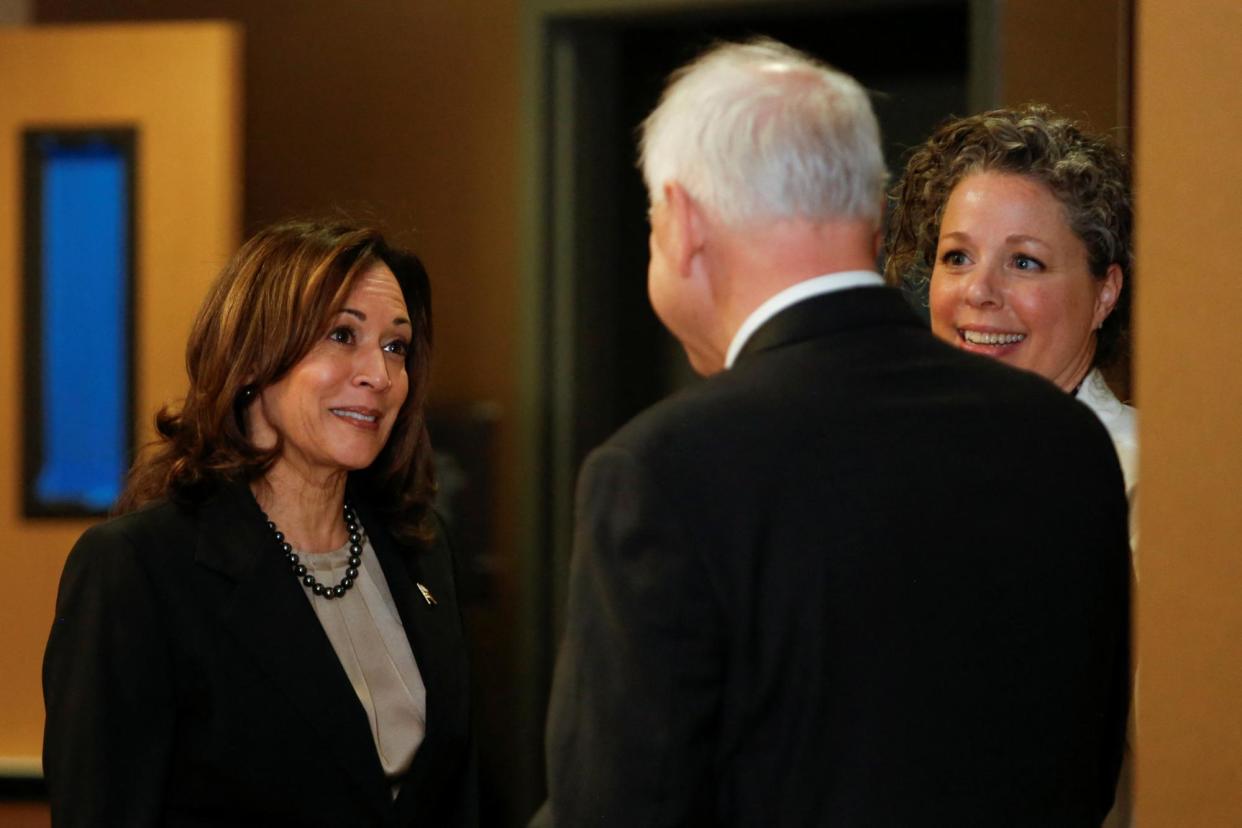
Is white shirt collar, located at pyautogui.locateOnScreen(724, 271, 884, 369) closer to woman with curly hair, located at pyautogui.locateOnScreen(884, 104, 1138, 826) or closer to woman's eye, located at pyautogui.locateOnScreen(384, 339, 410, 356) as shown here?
woman with curly hair, located at pyautogui.locateOnScreen(884, 104, 1138, 826)

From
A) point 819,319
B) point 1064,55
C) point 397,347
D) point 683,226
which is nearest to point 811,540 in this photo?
point 819,319

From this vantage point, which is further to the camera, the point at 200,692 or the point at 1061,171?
the point at 1061,171

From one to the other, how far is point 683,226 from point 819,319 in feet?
0.50

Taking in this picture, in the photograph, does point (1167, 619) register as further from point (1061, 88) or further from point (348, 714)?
point (1061, 88)

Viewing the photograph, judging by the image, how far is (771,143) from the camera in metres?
1.25

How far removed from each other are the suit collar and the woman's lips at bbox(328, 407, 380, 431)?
96cm

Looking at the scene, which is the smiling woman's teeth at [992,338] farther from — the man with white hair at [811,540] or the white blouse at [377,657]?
the white blouse at [377,657]

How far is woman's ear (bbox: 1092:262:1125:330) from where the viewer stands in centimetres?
210

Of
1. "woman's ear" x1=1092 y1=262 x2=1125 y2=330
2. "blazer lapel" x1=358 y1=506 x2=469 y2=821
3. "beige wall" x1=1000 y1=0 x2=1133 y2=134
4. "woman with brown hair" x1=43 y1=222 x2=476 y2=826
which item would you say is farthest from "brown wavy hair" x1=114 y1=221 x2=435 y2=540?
"beige wall" x1=1000 y1=0 x2=1133 y2=134

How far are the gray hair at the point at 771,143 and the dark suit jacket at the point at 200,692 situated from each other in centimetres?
96

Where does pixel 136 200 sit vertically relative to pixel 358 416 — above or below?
above

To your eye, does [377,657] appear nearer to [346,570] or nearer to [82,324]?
[346,570]

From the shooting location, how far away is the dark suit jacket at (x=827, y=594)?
1.19m

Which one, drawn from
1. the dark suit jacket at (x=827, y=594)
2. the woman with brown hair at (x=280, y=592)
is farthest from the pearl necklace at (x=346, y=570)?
the dark suit jacket at (x=827, y=594)
